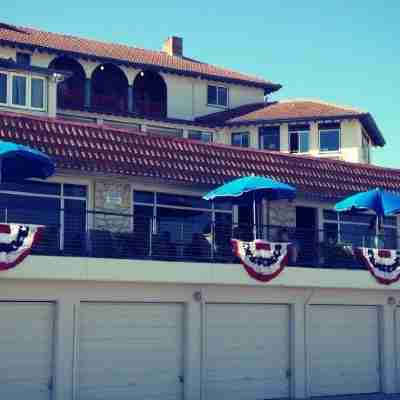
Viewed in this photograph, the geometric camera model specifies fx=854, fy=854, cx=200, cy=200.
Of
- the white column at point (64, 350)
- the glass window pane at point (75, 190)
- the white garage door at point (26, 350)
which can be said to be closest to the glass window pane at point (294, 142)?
the glass window pane at point (75, 190)

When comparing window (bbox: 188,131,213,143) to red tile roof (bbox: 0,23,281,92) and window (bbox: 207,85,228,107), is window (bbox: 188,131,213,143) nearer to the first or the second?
window (bbox: 207,85,228,107)

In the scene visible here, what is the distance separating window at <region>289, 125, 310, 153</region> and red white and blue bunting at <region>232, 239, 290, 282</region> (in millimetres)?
21491

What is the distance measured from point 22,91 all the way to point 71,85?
36.4ft

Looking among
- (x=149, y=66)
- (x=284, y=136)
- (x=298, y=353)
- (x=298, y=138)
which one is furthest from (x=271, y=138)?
(x=298, y=353)

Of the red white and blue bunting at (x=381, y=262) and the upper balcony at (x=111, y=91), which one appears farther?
the upper balcony at (x=111, y=91)

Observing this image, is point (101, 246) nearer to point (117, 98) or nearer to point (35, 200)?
point (35, 200)

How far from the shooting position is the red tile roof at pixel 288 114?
43000 mm

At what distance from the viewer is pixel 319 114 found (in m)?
43.1

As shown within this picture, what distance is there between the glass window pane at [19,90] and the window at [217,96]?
1634cm

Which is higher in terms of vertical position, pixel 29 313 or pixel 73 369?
pixel 29 313

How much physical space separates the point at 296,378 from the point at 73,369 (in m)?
6.87

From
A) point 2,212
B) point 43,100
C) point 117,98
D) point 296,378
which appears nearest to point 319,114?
point 117,98

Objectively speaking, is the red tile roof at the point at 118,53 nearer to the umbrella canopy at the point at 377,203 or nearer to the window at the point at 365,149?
the window at the point at 365,149

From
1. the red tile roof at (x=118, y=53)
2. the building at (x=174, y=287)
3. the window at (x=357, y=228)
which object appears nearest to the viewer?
the building at (x=174, y=287)
